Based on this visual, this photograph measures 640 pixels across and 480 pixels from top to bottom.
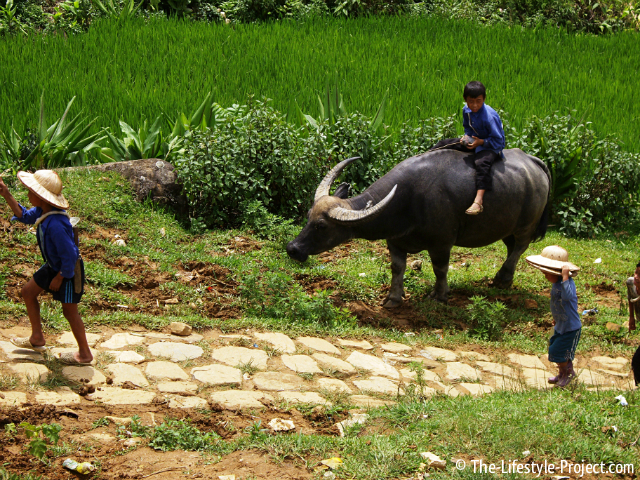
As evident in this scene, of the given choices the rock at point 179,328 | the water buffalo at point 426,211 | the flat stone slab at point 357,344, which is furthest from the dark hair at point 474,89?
the rock at point 179,328

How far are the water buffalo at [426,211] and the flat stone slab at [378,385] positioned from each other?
1.37 m

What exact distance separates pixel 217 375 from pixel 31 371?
1.00 m

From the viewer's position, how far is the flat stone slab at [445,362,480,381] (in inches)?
175

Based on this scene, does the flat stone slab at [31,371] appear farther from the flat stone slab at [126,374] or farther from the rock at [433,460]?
the rock at [433,460]

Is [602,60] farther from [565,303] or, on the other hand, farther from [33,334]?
[33,334]

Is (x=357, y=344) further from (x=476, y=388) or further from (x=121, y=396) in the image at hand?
(x=121, y=396)

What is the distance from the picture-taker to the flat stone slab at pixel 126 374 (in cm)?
375

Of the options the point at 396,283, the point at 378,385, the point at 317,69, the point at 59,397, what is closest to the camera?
the point at 59,397

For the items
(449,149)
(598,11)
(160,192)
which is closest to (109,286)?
(160,192)

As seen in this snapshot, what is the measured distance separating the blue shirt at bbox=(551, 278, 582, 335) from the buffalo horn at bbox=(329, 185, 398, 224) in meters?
1.50

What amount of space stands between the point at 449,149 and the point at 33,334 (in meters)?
3.52

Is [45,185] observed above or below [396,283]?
above

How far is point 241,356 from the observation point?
425cm

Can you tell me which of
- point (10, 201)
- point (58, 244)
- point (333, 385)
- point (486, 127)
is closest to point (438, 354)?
point (333, 385)
